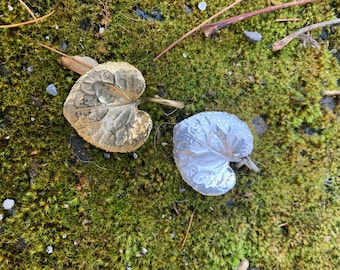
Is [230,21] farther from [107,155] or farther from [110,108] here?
[107,155]

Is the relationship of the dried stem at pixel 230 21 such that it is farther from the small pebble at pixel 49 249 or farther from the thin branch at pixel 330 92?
the small pebble at pixel 49 249

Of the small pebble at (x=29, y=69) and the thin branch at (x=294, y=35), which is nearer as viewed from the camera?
the small pebble at (x=29, y=69)

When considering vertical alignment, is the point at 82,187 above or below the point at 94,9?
below

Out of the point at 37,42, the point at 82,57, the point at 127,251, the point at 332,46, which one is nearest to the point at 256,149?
the point at 332,46

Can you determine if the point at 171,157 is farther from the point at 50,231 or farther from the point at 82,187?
the point at 50,231

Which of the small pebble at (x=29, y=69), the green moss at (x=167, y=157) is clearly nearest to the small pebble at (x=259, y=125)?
the green moss at (x=167, y=157)

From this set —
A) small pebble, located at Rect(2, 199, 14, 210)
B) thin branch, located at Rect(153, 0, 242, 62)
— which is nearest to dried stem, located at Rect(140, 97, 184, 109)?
thin branch, located at Rect(153, 0, 242, 62)
